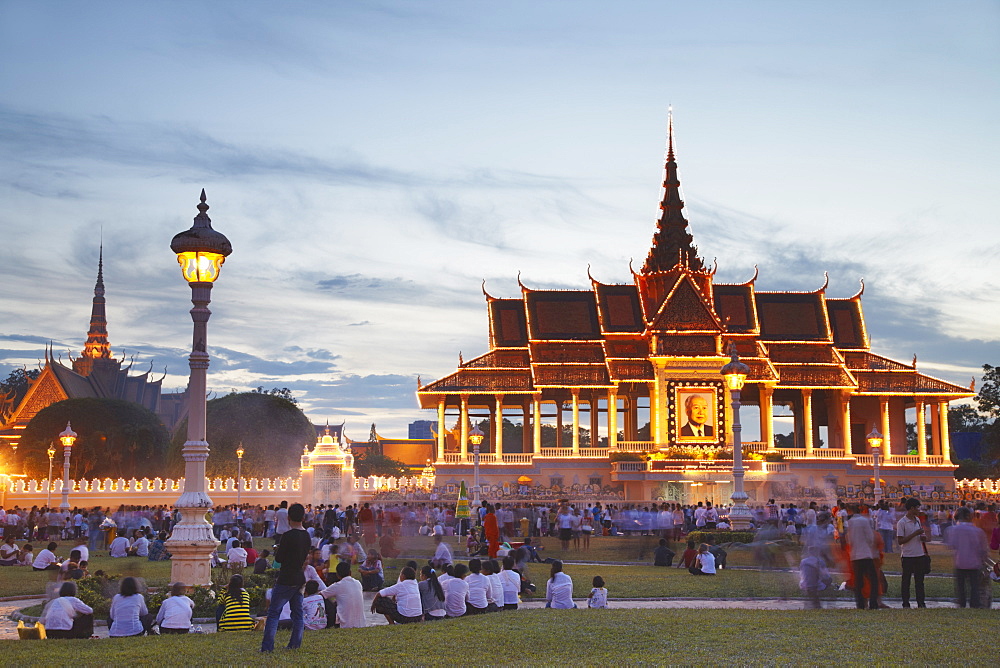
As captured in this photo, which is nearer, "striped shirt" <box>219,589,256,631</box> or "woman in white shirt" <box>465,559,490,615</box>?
"striped shirt" <box>219,589,256,631</box>

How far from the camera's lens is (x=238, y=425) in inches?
2653

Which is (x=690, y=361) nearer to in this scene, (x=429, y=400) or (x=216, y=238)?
(x=429, y=400)

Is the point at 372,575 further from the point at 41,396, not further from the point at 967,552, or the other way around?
the point at 41,396

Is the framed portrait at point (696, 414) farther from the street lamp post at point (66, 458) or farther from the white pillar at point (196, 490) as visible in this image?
the white pillar at point (196, 490)

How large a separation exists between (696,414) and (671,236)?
50.3 ft

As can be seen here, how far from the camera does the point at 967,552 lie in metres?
14.9

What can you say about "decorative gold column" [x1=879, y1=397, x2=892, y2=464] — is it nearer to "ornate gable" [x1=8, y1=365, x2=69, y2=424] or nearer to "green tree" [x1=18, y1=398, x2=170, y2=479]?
"green tree" [x1=18, y1=398, x2=170, y2=479]

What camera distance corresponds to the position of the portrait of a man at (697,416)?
5803 centimetres

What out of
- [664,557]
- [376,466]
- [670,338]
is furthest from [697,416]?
[376,466]

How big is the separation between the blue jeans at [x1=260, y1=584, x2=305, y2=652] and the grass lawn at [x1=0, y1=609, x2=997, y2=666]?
0.15 m

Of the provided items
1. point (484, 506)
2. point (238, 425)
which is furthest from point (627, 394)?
point (484, 506)

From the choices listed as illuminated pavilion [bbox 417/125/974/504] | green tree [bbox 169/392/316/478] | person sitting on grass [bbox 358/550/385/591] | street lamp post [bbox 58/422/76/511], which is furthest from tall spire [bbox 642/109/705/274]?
person sitting on grass [bbox 358/550/385/591]

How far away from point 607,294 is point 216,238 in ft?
157

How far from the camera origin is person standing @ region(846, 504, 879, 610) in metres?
14.9
